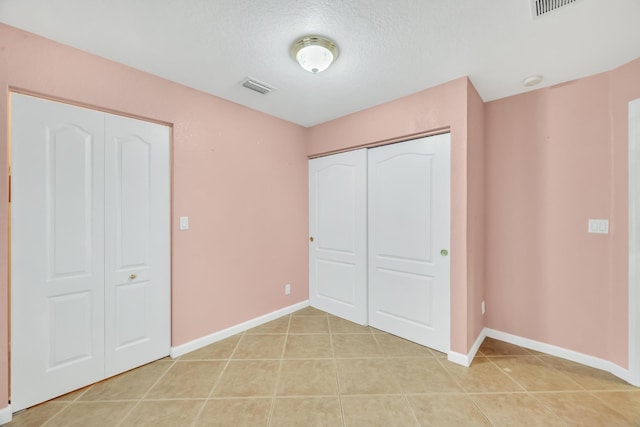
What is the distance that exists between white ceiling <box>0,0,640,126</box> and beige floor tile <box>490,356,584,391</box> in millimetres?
2474

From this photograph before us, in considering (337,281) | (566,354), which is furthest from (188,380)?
(566,354)

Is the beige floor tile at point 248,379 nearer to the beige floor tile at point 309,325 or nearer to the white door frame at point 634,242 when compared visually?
the beige floor tile at point 309,325

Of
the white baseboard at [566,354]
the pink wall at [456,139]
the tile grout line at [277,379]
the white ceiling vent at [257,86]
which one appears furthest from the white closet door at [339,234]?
the white baseboard at [566,354]

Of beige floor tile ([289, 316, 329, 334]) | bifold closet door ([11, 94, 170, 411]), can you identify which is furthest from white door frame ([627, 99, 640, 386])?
bifold closet door ([11, 94, 170, 411])

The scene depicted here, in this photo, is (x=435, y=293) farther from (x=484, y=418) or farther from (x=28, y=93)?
(x=28, y=93)

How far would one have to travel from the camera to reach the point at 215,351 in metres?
2.38

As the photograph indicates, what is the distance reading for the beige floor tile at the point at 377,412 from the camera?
1.57 meters

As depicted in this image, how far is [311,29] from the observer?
161cm

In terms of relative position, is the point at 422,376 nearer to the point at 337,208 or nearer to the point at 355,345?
the point at 355,345

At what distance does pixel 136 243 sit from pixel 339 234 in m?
2.11

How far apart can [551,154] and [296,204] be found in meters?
2.73

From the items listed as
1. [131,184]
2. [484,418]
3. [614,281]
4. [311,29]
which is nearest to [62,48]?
[131,184]

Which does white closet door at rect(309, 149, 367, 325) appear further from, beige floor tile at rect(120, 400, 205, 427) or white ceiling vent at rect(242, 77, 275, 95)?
beige floor tile at rect(120, 400, 205, 427)

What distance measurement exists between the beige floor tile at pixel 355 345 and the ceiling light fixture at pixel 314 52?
2458 mm
